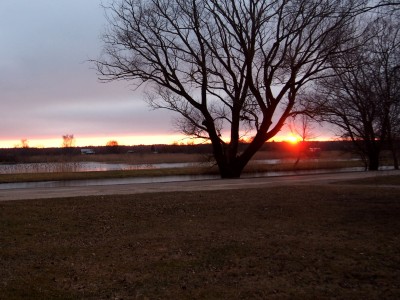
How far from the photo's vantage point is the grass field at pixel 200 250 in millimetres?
5770

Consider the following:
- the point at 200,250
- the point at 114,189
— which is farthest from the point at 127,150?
the point at 200,250

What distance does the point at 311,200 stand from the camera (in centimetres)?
1241

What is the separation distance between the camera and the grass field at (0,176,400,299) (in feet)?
18.9

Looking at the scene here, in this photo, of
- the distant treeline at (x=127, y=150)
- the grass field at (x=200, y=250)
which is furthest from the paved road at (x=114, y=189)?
the distant treeline at (x=127, y=150)

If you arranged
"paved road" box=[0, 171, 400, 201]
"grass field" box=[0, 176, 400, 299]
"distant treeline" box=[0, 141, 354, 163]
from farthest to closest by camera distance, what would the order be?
"distant treeline" box=[0, 141, 354, 163] < "paved road" box=[0, 171, 400, 201] < "grass field" box=[0, 176, 400, 299]

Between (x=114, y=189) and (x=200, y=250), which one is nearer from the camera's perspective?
(x=200, y=250)

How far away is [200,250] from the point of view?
735 centimetres

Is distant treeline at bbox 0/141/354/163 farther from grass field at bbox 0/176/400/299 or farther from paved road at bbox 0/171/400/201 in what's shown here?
grass field at bbox 0/176/400/299

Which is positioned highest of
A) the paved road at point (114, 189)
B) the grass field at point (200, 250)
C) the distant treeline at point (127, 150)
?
the distant treeline at point (127, 150)

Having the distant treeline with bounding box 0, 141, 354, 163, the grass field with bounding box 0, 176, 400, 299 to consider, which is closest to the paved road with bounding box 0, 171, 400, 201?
the grass field with bounding box 0, 176, 400, 299

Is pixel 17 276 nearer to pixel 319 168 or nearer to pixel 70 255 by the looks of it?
pixel 70 255

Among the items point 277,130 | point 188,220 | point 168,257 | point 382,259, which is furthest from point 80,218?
point 277,130

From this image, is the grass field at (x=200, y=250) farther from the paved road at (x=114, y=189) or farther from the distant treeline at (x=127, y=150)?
the distant treeline at (x=127, y=150)

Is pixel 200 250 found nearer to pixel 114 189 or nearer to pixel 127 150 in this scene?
pixel 114 189
